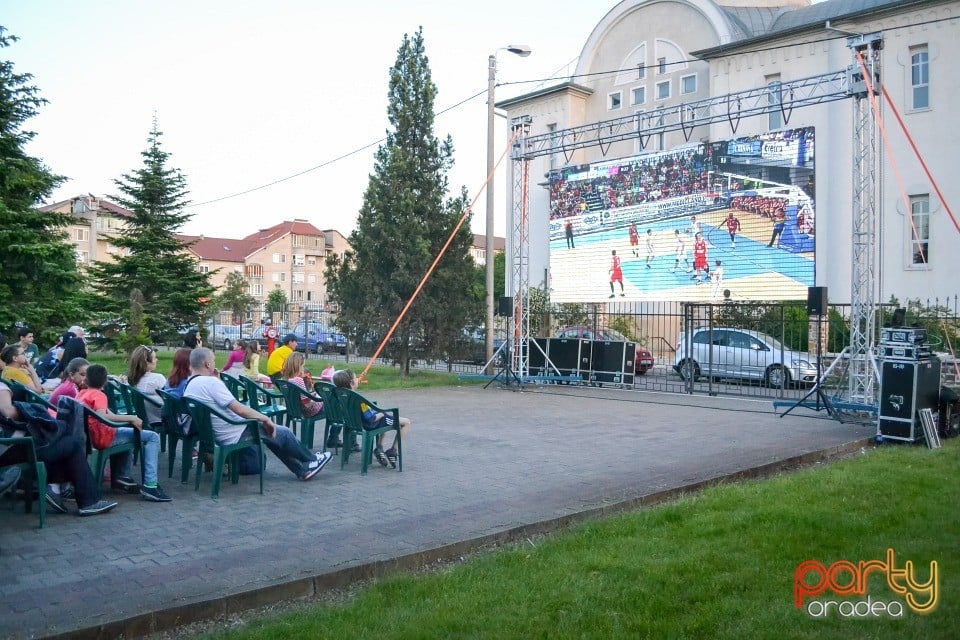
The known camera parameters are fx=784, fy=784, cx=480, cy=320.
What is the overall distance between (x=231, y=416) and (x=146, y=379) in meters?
1.61

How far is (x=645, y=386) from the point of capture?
20219 mm

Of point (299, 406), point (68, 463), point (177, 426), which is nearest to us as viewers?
point (68, 463)

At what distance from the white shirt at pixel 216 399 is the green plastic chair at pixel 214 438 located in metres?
0.05

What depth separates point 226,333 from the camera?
1578 inches

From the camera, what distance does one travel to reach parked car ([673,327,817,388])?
18.9m

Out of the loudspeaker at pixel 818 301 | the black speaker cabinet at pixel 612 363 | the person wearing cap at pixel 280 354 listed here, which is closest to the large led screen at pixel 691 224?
the black speaker cabinet at pixel 612 363

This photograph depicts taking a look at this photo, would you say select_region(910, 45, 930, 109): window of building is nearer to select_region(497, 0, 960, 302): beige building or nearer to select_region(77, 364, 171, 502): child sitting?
select_region(497, 0, 960, 302): beige building

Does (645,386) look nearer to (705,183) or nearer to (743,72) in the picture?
(705,183)

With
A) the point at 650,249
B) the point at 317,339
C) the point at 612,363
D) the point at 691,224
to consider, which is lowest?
the point at 612,363

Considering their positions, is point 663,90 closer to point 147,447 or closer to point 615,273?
point 615,273

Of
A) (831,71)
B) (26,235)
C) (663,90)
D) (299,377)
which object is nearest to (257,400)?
(299,377)

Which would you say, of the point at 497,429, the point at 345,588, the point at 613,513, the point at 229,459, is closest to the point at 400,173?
the point at 497,429

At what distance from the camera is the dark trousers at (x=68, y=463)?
6.09 m

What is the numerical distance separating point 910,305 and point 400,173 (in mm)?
15415
